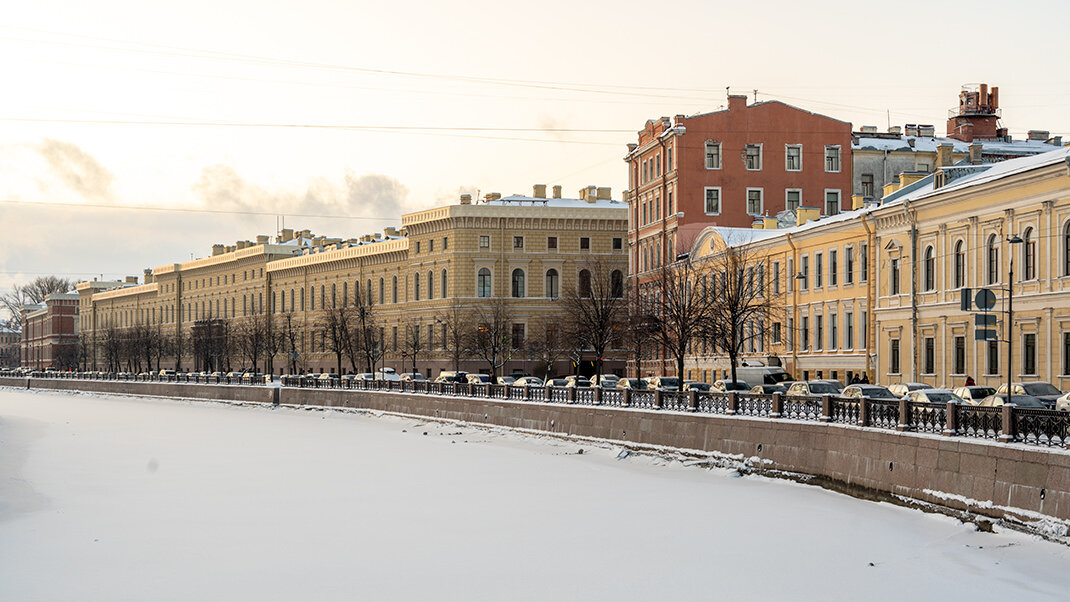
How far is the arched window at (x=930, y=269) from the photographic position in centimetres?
4175

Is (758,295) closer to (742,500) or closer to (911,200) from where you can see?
(911,200)

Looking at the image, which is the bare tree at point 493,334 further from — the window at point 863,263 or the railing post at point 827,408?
the railing post at point 827,408

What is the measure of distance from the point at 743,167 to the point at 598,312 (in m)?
13.3

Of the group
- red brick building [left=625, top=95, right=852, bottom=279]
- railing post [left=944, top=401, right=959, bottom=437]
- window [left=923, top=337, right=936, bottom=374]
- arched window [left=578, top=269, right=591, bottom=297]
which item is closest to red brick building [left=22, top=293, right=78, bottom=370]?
arched window [left=578, top=269, right=591, bottom=297]

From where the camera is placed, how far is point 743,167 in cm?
6519

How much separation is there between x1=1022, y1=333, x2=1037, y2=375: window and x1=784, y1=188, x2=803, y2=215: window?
28.7 metres

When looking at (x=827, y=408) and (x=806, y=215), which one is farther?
(x=806, y=215)

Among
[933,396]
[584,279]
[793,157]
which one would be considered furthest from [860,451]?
[584,279]

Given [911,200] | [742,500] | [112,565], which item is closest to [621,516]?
[742,500]

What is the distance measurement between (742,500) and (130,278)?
14610cm

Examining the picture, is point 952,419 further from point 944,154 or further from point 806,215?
point 944,154

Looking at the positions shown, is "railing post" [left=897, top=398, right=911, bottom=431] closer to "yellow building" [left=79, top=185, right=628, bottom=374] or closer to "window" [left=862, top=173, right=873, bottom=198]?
"window" [left=862, top=173, right=873, bottom=198]

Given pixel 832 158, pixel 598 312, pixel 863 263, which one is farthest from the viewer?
pixel 832 158

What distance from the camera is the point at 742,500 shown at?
26203mm
